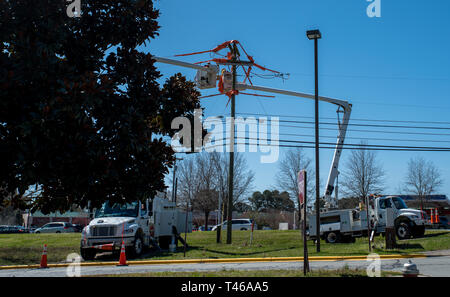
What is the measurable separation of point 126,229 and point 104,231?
2.90 feet

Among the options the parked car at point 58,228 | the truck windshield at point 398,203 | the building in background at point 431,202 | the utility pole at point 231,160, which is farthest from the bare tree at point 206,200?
the truck windshield at point 398,203

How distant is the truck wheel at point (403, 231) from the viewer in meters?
20.1

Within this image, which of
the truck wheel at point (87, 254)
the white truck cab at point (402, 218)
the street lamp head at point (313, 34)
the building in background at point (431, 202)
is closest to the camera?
the truck wheel at point (87, 254)

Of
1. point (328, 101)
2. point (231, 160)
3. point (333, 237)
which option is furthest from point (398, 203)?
point (231, 160)

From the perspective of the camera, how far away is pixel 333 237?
21.5 m

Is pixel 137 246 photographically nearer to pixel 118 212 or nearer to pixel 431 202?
pixel 118 212

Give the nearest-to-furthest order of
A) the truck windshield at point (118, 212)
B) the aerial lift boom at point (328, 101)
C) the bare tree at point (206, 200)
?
1. the truck windshield at point (118, 212)
2. the aerial lift boom at point (328, 101)
3. the bare tree at point (206, 200)

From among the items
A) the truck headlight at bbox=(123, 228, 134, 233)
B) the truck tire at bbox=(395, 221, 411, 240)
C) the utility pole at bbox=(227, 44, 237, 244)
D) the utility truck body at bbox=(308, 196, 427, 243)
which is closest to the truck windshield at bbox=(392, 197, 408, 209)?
the utility truck body at bbox=(308, 196, 427, 243)

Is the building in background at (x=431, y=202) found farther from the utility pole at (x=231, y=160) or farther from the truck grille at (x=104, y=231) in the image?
the truck grille at (x=104, y=231)

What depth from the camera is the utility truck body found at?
20.4 metres

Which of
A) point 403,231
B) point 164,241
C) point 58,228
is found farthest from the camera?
point 58,228

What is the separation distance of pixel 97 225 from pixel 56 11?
455 inches
